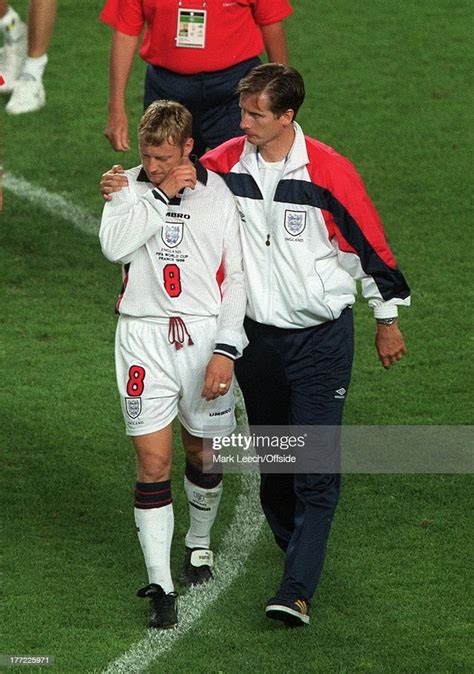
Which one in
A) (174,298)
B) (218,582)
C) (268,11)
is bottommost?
(218,582)

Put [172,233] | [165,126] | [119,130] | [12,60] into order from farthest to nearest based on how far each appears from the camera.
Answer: [119,130] → [12,60] → [172,233] → [165,126]

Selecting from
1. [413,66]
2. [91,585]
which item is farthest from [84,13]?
[91,585]

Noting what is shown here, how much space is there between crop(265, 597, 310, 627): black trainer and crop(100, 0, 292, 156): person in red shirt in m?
2.85

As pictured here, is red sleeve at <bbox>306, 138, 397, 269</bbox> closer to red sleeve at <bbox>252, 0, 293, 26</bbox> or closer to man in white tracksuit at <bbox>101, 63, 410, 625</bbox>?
man in white tracksuit at <bbox>101, 63, 410, 625</bbox>

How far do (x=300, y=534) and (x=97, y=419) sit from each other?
212 centimetres

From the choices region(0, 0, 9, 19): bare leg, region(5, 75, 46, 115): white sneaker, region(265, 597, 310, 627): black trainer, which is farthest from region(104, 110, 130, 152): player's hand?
region(265, 597, 310, 627): black trainer

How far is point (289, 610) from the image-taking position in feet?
17.6

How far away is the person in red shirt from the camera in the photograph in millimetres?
7230

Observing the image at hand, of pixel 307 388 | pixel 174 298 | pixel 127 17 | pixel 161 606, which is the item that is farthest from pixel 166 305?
pixel 127 17

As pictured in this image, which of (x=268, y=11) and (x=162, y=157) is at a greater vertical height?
(x=162, y=157)

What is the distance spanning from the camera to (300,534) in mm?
5465

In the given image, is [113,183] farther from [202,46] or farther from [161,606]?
[202,46]

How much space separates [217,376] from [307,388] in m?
0.41

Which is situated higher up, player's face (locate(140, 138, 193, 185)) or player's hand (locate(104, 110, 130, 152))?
player's face (locate(140, 138, 193, 185))
